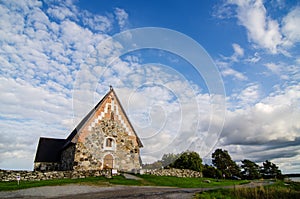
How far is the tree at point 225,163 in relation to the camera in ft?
142

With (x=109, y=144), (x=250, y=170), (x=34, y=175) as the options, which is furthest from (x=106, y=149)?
(x=250, y=170)

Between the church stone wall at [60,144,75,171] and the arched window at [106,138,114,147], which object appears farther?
the arched window at [106,138,114,147]

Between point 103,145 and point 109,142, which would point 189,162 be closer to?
point 109,142

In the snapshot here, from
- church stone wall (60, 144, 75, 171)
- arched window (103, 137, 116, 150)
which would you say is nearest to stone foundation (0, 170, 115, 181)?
church stone wall (60, 144, 75, 171)

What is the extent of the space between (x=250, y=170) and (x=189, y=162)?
2059 centimetres

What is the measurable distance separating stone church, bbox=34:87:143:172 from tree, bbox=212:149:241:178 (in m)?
25.1

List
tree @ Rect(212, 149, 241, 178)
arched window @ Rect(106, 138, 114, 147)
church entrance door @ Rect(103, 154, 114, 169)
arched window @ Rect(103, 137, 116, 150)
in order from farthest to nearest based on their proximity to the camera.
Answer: tree @ Rect(212, 149, 241, 178) < arched window @ Rect(106, 138, 114, 147) < arched window @ Rect(103, 137, 116, 150) < church entrance door @ Rect(103, 154, 114, 169)

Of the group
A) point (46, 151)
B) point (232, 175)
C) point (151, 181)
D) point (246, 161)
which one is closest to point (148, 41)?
point (151, 181)

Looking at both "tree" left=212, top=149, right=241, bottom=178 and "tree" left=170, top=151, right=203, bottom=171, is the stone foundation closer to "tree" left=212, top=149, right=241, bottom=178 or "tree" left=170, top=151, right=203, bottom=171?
"tree" left=170, top=151, right=203, bottom=171

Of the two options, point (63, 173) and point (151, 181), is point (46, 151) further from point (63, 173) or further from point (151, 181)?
point (151, 181)

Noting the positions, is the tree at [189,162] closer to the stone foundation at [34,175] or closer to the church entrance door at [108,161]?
the church entrance door at [108,161]

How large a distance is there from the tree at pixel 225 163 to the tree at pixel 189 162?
11.5m

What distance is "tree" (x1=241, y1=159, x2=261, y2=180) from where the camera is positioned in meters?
45.9

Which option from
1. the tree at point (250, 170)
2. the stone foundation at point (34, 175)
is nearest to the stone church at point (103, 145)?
the stone foundation at point (34, 175)
